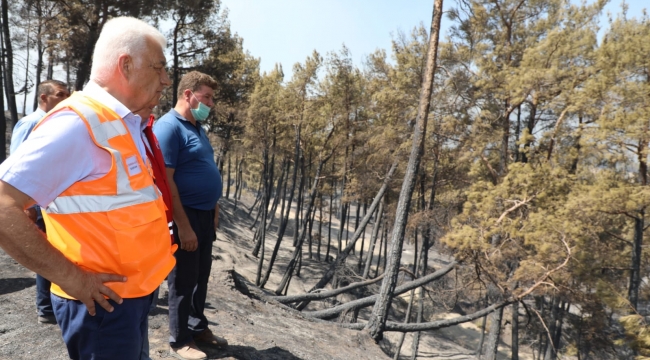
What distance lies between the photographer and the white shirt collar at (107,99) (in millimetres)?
1574

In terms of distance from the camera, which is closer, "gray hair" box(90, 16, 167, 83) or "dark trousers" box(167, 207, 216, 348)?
"gray hair" box(90, 16, 167, 83)

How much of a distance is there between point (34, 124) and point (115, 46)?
2.75m

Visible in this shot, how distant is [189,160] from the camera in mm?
3135

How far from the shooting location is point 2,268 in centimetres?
526

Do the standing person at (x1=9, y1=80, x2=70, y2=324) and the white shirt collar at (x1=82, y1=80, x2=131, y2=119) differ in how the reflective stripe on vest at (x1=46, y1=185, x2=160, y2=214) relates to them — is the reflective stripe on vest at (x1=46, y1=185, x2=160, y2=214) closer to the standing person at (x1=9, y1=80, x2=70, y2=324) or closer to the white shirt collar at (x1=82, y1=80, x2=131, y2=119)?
the white shirt collar at (x1=82, y1=80, x2=131, y2=119)

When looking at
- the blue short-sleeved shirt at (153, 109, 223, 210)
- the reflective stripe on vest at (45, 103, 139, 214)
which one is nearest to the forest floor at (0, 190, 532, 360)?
the blue short-sleeved shirt at (153, 109, 223, 210)

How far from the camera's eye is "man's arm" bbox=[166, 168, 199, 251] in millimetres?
2875

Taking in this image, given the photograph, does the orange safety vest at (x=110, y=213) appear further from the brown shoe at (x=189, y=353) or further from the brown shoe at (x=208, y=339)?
the brown shoe at (x=208, y=339)

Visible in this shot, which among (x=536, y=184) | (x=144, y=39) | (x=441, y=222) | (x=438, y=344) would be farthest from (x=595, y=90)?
(x=438, y=344)

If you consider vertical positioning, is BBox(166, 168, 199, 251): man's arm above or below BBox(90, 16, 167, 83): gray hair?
below

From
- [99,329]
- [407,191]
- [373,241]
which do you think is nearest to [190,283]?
[99,329]

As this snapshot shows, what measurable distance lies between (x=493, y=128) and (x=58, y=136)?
12.9 metres

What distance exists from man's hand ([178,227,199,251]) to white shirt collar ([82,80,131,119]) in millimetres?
1436

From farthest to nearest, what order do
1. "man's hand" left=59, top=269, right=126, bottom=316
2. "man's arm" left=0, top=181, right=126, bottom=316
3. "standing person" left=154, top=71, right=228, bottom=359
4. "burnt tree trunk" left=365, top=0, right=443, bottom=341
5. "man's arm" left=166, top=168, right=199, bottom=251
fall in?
"burnt tree trunk" left=365, top=0, right=443, bottom=341 → "standing person" left=154, top=71, right=228, bottom=359 → "man's arm" left=166, top=168, right=199, bottom=251 → "man's hand" left=59, top=269, right=126, bottom=316 → "man's arm" left=0, top=181, right=126, bottom=316
